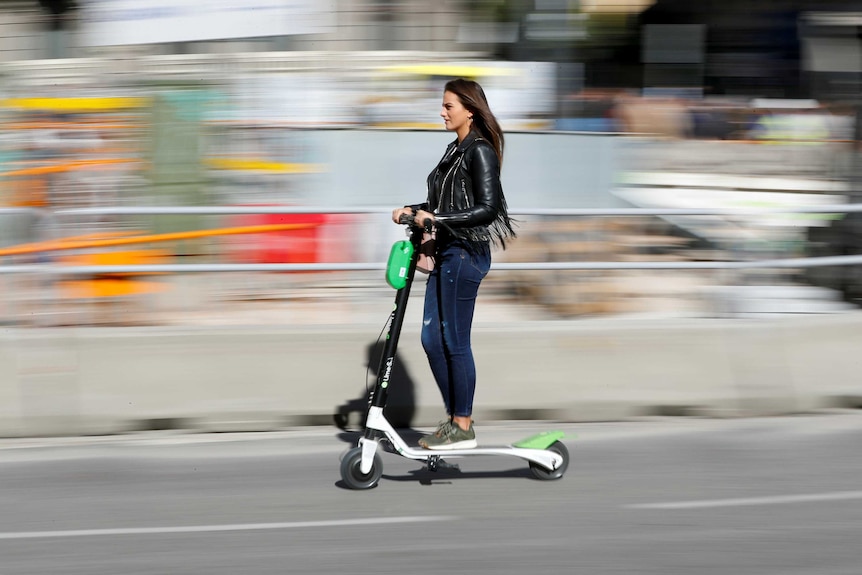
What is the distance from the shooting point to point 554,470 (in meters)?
5.66

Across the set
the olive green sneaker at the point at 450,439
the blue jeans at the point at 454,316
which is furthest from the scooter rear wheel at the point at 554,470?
the blue jeans at the point at 454,316

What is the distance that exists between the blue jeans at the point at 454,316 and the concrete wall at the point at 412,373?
1.04m

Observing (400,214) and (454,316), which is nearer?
(400,214)

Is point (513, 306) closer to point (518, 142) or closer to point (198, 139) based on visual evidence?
point (518, 142)

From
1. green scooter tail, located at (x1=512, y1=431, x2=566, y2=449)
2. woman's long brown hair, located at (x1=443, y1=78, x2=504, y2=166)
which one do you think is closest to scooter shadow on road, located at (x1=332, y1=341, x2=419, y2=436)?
green scooter tail, located at (x1=512, y1=431, x2=566, y2=449)

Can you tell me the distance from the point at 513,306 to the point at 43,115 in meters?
5.49

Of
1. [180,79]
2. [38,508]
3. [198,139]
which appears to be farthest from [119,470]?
Answer: [180,79]

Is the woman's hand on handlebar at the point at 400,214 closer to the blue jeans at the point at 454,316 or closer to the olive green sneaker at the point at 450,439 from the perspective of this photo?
the blue jeans at the point at 454,316

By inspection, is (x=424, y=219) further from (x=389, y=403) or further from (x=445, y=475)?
(x=389, y=403)

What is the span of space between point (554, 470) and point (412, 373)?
1309 millimetres

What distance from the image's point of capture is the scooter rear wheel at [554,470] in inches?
223

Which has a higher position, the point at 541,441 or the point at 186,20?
the point at 186,20

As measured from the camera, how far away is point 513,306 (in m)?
6.97

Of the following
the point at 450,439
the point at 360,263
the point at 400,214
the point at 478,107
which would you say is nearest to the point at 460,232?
the point at 400,214
